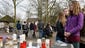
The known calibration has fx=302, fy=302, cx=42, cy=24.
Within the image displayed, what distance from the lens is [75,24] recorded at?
6.46 meters

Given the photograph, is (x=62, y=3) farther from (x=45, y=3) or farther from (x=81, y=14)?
(x=81, y=14)

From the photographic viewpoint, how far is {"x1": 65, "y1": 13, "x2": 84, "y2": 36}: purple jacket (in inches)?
250

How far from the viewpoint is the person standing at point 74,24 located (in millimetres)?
6363

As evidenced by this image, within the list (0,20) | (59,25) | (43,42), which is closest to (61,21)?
(59,25)

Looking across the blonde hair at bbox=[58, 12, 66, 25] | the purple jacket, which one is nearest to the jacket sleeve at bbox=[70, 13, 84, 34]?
the purple jacket

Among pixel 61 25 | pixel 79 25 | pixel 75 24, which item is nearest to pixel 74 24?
pixel 75 24

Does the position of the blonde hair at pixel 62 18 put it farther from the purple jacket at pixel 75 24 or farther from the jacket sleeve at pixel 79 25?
the jacket sleeve at pixel 79 25

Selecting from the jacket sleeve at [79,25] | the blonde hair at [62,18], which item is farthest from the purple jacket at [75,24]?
the blonde hair at [62,18]

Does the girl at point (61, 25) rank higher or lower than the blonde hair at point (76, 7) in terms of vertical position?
lower

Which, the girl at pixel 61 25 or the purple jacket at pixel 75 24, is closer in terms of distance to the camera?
the purple jacket at pixel 75 24

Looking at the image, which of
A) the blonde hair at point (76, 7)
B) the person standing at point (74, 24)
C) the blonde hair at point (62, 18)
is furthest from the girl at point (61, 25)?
the blonde hair at point (76, 7)

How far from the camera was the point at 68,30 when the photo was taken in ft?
21.4

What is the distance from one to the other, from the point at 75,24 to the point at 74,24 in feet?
0.09

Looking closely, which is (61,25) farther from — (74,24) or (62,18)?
(74,24)
